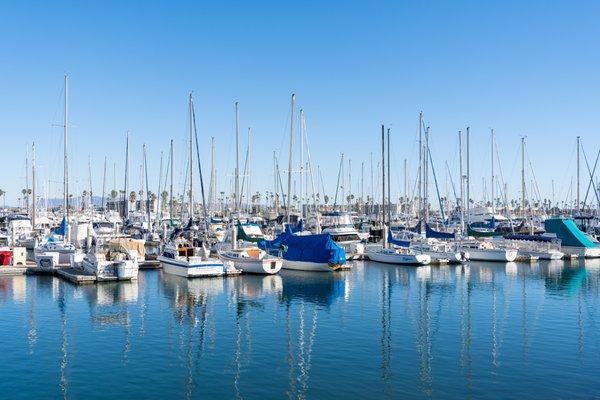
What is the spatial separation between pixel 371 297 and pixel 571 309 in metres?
12.9

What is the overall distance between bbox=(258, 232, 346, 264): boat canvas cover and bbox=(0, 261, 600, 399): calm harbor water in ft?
20.7

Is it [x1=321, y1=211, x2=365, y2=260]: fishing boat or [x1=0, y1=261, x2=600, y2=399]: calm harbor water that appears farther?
[x1=321, y1=211, x2=365, y2=260]: fishing boat

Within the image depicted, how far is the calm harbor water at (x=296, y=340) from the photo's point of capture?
66.7 ft

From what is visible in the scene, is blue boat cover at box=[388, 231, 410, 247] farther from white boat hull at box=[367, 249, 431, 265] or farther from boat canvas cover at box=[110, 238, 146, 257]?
boat canvas cover at box=[110, 238, 146, 257]

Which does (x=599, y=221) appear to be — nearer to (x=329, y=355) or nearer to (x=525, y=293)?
(x=525, y=293)

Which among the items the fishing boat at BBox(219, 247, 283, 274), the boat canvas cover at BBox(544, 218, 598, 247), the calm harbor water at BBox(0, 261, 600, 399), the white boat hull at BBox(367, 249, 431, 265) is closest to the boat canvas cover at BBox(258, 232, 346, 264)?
the fishing boat at BBox(219, 247, 283, 274)

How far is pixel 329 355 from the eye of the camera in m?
24.4

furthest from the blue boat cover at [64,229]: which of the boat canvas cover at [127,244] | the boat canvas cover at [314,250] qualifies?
the boat canvas cover at [314,250]

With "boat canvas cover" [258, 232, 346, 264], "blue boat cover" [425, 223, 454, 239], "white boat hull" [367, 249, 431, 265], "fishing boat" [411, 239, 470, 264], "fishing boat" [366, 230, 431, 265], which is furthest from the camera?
"blue boat cover" [425, 223, 454, 239]

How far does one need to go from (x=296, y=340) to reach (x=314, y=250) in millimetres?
25983

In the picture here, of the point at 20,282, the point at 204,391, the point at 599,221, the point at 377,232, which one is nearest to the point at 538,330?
the point at 204,391

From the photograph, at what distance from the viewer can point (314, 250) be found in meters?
52.9

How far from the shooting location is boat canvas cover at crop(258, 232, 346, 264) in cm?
5262

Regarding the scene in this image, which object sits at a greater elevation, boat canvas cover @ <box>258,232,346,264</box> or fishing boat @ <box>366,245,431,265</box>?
boat canvas cover @ <box>258,232,346,264</box>
